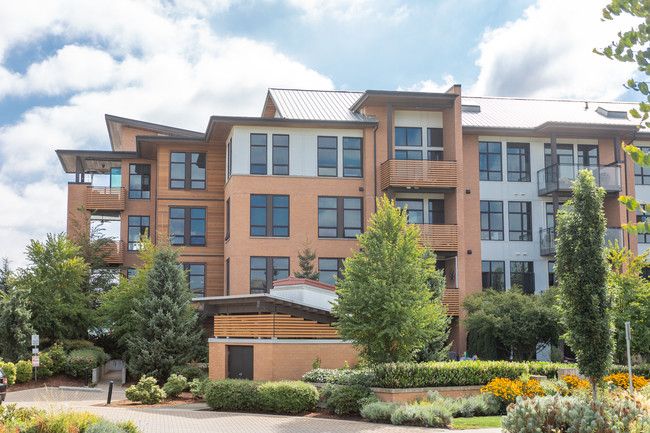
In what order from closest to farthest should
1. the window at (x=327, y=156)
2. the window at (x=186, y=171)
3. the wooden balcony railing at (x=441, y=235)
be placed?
the wooden balcony railing at (x=441, y=235) < the window at (x=327, y=156) < the window at (x=186, y=171)

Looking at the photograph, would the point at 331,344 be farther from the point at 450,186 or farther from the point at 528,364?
the point at 450,186

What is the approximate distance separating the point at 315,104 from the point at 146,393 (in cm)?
2115

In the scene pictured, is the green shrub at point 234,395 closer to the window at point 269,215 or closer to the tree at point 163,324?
the tree at point 163,324

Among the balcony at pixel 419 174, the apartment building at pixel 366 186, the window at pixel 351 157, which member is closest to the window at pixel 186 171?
the apartment building at pixel 366 186

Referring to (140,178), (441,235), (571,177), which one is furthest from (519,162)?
(140,178)

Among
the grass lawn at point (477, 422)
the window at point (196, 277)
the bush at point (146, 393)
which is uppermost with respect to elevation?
the window at point (196, 277)

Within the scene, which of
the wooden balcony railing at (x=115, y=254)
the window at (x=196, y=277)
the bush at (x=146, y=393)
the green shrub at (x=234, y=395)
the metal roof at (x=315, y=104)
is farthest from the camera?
the wooden balcony railing at (x=115, y=254)

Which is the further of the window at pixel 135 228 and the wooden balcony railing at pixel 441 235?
the window at pixel 135 228

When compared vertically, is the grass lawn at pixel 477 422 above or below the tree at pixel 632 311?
below

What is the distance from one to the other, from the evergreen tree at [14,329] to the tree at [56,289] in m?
0.93

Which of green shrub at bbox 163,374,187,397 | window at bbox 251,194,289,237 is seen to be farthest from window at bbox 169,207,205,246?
green shrub at bbox 163,374,187,397

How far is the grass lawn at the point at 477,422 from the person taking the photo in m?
17.7

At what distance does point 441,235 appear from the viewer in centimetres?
3597

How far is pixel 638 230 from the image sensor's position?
21.5 ft
